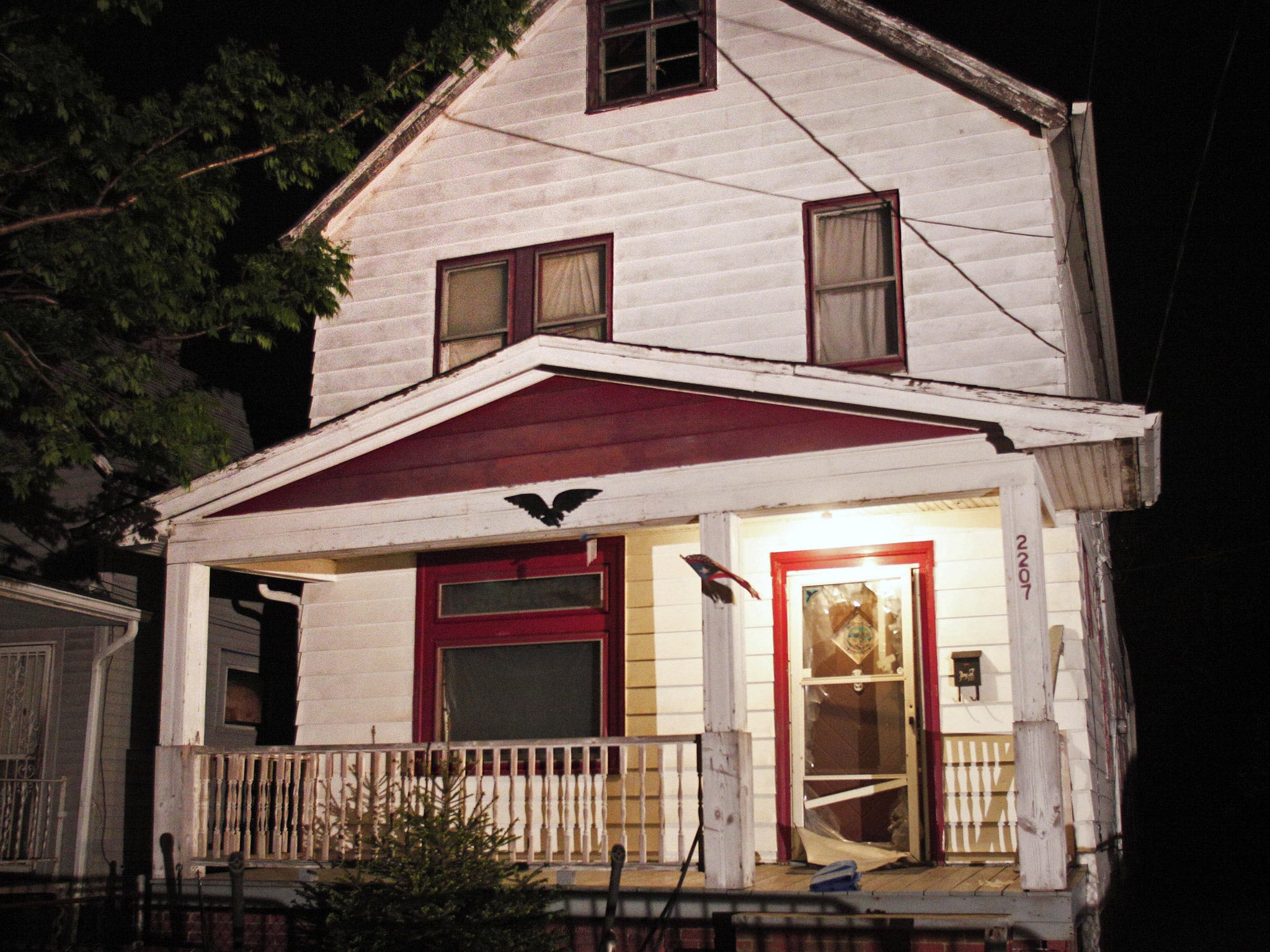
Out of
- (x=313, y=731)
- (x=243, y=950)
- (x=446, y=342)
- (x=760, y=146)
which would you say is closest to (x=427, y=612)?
(x=313, y=731)

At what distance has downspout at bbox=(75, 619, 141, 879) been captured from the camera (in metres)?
12.1

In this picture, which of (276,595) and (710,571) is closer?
(710,571)

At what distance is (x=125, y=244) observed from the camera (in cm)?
1081

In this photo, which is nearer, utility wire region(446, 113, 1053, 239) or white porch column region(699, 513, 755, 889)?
white porch column region(699, 513, 755, 889)

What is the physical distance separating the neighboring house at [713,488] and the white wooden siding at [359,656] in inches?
1.4

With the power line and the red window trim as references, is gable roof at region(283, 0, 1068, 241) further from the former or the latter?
the red window trim

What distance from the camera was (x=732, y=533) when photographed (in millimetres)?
8508

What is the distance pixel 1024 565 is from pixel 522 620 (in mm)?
4628

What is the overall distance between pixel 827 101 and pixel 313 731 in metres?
7.35

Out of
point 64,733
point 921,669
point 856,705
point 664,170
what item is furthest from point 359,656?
point 664,170

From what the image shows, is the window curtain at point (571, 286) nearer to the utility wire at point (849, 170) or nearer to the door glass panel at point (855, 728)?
the utility wire at point (849, 170)

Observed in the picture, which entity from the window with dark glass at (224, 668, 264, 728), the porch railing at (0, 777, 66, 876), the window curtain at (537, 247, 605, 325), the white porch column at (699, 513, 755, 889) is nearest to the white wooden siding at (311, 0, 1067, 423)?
the window curtain at (537, 247, 605, 325)

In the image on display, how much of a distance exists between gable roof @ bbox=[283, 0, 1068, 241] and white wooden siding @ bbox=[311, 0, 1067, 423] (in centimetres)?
11

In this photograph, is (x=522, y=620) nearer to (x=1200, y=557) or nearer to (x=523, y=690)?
(x=523, y=690)
